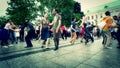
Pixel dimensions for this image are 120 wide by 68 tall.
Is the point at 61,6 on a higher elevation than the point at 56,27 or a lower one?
higher

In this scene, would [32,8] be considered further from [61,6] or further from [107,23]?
[107,23]

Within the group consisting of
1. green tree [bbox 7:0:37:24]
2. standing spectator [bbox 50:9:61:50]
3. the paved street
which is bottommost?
the paved street

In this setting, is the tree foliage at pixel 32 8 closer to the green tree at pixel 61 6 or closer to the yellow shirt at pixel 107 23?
the green tree at pixel 61 6

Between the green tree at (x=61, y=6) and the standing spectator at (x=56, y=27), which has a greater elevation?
the green tree at (x=61, y=6)

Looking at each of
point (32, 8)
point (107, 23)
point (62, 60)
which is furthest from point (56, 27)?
point (32, 8)

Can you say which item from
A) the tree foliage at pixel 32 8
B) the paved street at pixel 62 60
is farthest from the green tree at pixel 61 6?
the paved street at pixel 62 60

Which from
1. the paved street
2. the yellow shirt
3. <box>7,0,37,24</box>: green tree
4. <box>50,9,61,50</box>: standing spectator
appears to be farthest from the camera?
<box>7,0,37,24</box>: green tree

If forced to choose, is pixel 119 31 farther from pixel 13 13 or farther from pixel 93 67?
pixel 13 13

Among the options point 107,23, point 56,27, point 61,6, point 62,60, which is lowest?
point 62,60

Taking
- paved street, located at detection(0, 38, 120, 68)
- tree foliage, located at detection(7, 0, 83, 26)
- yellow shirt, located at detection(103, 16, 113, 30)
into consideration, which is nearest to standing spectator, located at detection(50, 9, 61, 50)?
paved street, located at detection(0, 38, 120, 68)

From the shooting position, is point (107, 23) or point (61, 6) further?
point (61, 6)

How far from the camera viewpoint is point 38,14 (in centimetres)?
4303

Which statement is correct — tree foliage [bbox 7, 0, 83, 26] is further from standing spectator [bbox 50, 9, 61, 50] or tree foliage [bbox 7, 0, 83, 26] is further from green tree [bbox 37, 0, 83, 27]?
standing spectator [bbox 50, 9, 61, 50]

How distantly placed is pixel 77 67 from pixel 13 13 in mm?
42675
